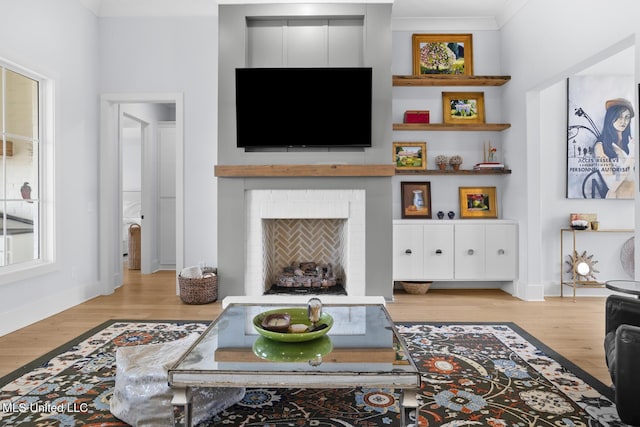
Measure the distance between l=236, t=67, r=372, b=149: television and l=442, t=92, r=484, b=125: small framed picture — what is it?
1.29 metres

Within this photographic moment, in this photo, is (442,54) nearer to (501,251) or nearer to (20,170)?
(501,251)

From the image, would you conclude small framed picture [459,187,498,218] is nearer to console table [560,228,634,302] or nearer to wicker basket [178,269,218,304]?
console table [560,228,634,302]

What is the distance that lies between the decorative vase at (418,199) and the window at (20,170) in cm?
371

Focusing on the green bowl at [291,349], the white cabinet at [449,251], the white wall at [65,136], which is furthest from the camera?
the white cabinet at [449,251]

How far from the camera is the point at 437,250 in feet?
14.9

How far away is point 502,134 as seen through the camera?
4863 millimetres

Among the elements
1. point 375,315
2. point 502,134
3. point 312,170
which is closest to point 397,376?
point 375,315

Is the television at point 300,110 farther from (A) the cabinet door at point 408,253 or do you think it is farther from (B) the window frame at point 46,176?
(B) the window frame at point 46,176

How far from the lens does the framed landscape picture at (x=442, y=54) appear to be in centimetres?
482

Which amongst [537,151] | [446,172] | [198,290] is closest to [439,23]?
[446,172]

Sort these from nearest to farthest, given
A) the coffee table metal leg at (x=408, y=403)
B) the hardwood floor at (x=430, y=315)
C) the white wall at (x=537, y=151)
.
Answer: the coffee table metal leg at (x=408, y=403)
the hardwood floor at (x=430, y=315)
the white wall at (x=537, y=151)

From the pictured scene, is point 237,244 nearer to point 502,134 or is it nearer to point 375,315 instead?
point 375,315

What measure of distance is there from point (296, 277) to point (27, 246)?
2.36m

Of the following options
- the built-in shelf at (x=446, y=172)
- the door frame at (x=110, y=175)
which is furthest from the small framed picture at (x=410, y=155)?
the door frame at (x=110, y=175)
